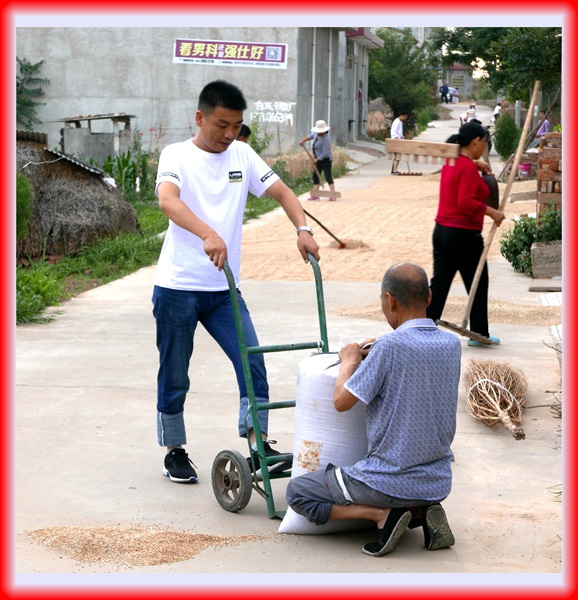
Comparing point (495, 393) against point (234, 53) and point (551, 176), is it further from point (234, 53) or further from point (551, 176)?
point (234, 53)

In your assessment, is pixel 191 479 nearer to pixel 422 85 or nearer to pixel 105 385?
pixel 105 385

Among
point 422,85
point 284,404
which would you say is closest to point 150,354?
point 284,404

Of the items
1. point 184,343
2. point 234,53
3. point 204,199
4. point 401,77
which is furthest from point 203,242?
point 401,77

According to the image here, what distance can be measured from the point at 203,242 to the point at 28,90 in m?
25.3

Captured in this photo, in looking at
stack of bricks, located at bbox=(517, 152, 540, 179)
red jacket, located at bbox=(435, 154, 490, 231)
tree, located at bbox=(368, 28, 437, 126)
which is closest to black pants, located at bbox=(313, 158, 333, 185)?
stack of bricks, located at bbox=(517, 152, 540, 179)

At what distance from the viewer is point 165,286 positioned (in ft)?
15.6

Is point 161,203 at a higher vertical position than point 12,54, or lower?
lower

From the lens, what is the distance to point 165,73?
90.8 feet

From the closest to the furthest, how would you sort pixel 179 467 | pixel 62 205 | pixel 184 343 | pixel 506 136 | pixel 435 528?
pixel 435 528, pixel 184 343, pixel 179 467, pixel 62 205, pixel 506 136

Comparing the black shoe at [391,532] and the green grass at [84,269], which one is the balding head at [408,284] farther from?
the green grass at [84,269]

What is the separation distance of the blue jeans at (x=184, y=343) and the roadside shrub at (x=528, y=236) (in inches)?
294

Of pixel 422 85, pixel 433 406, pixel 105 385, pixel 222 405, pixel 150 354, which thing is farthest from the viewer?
pixel 422 85

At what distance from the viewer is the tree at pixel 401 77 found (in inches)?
1857

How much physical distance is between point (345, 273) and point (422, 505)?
26.6ft
